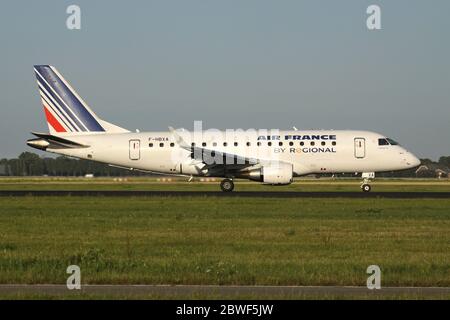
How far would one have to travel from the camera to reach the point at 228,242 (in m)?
25.4

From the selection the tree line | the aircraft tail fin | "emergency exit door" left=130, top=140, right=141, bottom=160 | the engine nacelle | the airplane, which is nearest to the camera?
the engine nacelle

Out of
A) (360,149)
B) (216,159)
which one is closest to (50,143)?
(216,159)

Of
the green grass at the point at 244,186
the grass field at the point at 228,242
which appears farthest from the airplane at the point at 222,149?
the grass field at the point at 228,242

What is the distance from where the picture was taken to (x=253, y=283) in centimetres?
1798

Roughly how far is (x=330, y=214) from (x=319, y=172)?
66.3ft

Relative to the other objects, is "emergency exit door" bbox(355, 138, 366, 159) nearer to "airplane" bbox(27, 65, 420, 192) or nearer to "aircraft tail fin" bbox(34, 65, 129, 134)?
"airplane" bbox(27, 65, 420, 192)

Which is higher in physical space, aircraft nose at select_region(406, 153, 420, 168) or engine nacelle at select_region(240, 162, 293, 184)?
aircraft nose at select_region(406, 153, 420, 168)

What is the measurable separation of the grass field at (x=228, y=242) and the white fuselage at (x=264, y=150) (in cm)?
1279

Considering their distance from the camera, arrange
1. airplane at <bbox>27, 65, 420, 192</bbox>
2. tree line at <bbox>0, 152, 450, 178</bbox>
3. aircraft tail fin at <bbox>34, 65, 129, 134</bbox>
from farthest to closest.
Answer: tree line at <bbox>0, 152, 450, 178</bbox>
aircraft tail fin at <bbox>34, 65, 129, 134</bbox>
airplane at <bbox>27, 65, 420, 192</bbox>

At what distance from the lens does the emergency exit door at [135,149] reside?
56906 millimetres

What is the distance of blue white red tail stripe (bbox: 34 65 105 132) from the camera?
58.2 meters

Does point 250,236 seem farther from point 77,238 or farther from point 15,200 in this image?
point 15,200

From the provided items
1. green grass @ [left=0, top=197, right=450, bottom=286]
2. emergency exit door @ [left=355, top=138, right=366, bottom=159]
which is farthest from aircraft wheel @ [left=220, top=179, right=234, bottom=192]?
green grass @ [left=0, top=197, right=450, bottom=286]

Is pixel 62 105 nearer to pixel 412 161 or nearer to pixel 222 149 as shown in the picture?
pixel 222 149
